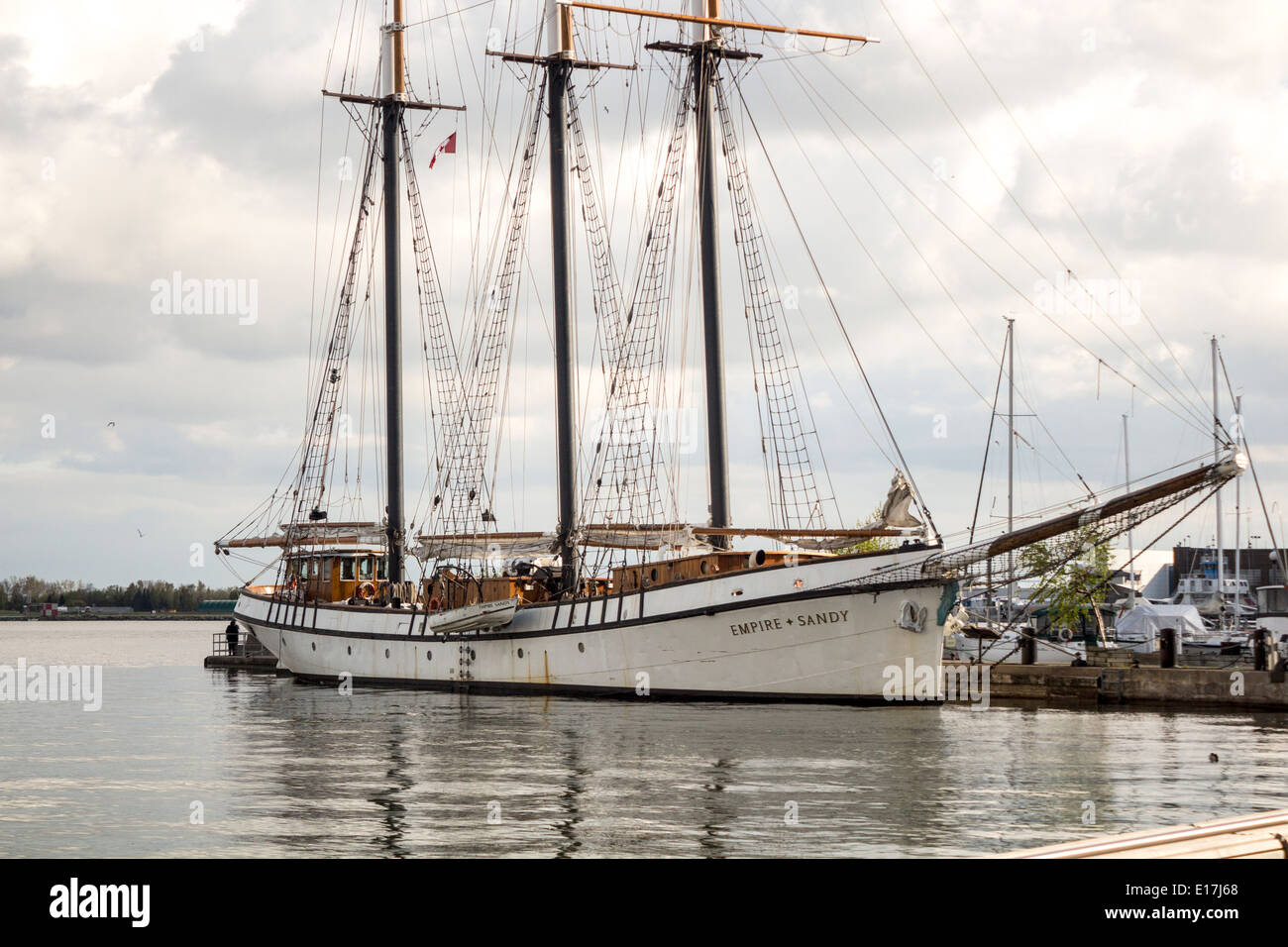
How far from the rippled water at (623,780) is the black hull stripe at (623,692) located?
96cm

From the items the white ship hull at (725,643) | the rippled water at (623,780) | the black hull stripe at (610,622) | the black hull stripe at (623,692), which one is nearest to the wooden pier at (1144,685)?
the rippled water at (623,780)

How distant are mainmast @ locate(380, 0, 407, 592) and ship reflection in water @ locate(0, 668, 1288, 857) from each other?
57.0 feet

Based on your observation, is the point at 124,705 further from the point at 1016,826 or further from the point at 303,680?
the point at 1016,826

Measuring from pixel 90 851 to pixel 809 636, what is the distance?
21.5 meters

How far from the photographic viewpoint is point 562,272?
48.4 meters

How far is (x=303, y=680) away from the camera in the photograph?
2199 inches

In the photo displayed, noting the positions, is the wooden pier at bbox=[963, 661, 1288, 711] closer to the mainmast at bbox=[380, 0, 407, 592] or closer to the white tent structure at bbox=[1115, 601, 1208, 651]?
the white tent structure at bbox=[1115, 601, 1208, 651]

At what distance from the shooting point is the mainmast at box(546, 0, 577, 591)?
4728 centimetres

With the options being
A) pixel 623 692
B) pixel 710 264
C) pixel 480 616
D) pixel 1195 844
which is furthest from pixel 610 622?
pixel 1195 844
